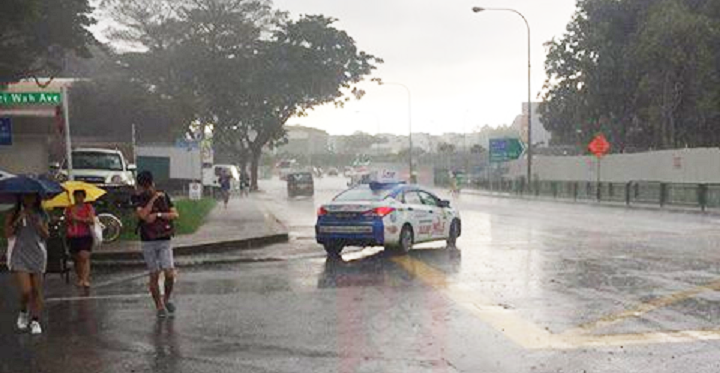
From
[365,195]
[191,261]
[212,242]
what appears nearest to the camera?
[191,261]

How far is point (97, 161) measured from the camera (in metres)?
24.7

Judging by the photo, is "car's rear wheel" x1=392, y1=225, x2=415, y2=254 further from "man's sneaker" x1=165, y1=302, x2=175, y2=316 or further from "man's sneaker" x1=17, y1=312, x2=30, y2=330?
"man's sneaker" x1=17, y1=312, x2=30, y2=330

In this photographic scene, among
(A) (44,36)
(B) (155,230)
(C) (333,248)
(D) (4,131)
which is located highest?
(A) (44,36)

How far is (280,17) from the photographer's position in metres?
67.8

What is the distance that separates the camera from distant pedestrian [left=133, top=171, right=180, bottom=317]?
387 inches

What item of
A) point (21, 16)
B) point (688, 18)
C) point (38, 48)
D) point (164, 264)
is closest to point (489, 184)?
point (688, 18)

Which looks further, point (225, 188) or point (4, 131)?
point (225, 188)

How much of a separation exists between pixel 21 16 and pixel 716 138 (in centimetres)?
4487

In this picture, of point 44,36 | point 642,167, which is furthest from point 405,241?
point 642,167

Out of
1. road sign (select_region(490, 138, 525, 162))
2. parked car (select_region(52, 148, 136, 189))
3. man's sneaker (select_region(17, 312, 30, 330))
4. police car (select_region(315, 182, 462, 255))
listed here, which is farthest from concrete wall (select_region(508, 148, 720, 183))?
man's sneaker (select_region(17, 312, 30, 330))

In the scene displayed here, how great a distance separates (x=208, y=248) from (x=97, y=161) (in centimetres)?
894

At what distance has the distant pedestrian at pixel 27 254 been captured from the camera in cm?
920

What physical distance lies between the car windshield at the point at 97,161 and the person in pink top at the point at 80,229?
42.8 feet

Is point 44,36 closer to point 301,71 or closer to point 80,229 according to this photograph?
point 80,229
